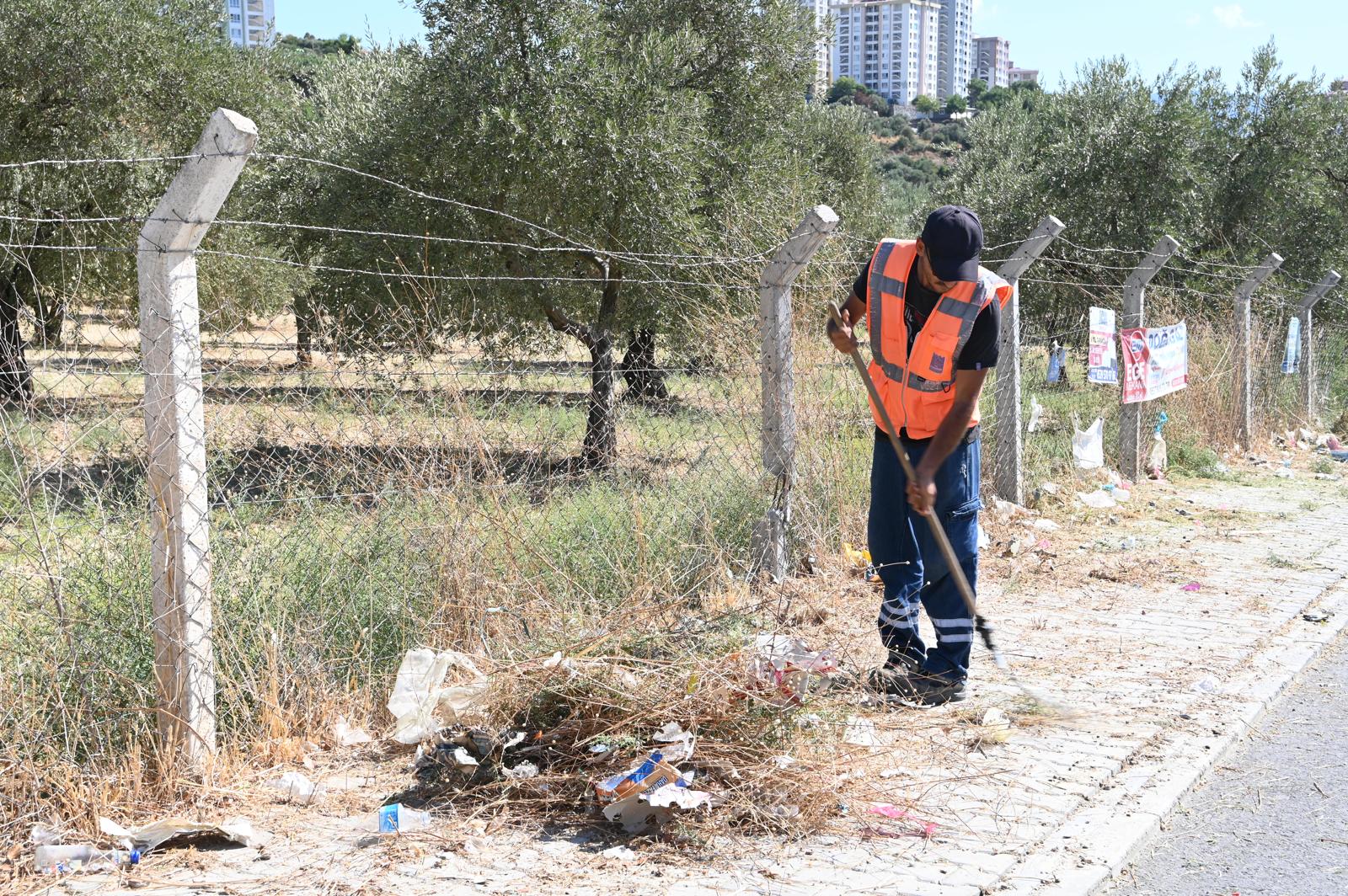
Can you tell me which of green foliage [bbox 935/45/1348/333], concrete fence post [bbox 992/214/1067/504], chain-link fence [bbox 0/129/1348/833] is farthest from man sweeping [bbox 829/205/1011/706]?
green foliage [bbox 935/45/1348/333]

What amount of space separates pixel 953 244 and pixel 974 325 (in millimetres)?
330

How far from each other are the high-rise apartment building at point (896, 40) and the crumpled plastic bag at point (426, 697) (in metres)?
200

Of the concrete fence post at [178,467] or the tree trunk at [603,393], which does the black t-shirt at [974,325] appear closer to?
the tree trunk at [603,393]

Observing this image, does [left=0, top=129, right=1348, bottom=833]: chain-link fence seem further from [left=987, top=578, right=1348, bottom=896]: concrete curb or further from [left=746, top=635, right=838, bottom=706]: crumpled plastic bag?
[left=987, top=578, right=1348, bottom=896]: concrete curb

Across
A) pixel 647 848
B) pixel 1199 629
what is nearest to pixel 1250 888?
pixel 647 848

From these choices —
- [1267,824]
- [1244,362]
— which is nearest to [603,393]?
[1267,824]

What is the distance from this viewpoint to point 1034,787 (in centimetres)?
408

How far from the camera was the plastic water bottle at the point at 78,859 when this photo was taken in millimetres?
3283

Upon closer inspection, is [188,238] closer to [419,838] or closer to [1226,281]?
[419,838]

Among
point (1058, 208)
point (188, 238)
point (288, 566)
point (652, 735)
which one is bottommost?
point (652, 735)

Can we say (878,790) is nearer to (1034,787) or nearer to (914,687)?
(1034,787)

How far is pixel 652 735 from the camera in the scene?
387 centimetres

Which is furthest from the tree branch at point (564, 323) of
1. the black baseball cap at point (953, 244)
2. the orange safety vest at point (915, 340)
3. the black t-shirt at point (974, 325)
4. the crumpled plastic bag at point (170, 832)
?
the crumpled plastic bag at point (170, 832)

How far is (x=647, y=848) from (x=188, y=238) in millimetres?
2323
